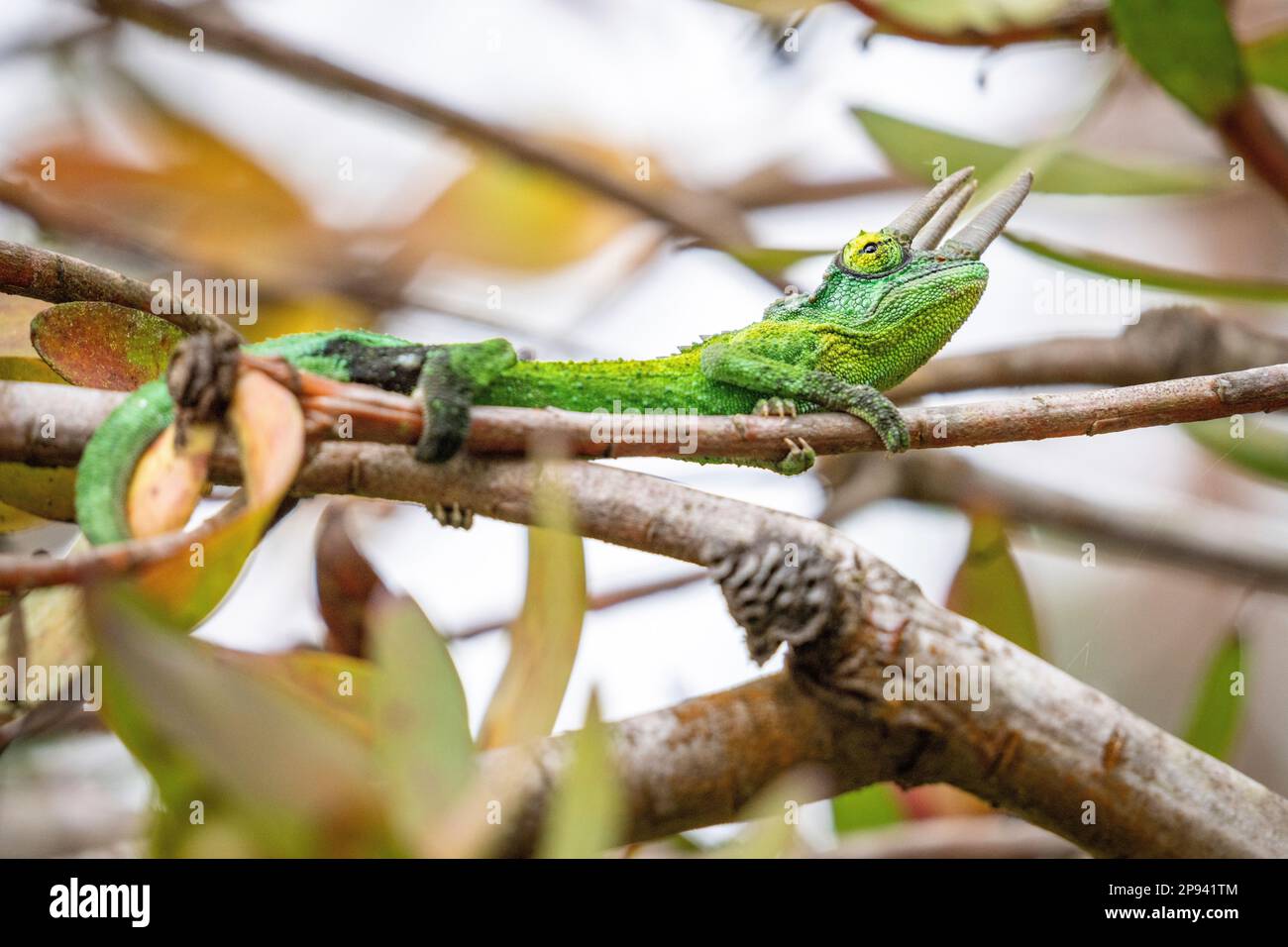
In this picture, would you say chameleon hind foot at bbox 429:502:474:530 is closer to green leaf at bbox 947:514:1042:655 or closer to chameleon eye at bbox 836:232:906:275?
green leaf at bbox 947:514:1042:655

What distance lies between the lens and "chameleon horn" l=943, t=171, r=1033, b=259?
7.88 feet

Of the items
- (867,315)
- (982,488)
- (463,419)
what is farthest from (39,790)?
(982,488)

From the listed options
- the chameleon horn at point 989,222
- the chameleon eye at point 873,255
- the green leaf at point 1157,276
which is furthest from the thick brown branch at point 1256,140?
the chameleon eye at point 873,255

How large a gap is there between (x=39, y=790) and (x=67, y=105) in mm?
2350

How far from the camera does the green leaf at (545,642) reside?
1.32 meters

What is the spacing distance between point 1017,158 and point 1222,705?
136 centimetres

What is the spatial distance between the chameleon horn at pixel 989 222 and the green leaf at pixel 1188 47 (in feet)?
1.14

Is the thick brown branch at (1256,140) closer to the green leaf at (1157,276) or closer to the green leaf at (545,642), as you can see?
the green leaf at (1157,276)

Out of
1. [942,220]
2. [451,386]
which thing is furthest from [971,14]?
[451,386]

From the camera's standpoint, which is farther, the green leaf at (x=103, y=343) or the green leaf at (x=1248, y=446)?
the green leaf at (x=1248, y=446)

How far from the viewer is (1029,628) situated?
6.56 ft

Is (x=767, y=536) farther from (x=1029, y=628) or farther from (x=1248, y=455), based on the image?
(x=1248, y=455)

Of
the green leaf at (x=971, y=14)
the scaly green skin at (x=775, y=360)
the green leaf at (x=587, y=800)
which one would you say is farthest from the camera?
the green leaf at (x=971, y=14)

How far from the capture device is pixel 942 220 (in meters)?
2.61
